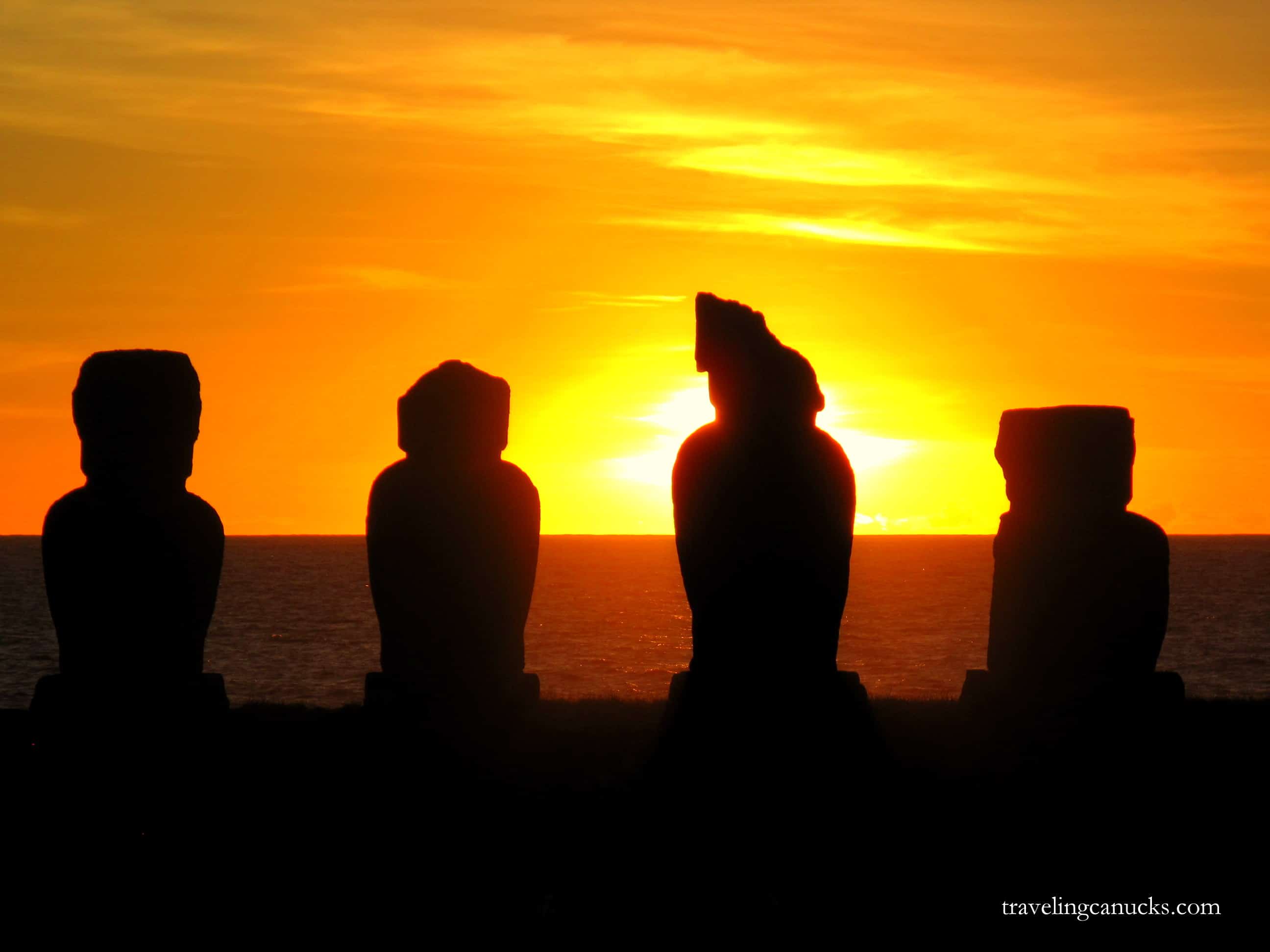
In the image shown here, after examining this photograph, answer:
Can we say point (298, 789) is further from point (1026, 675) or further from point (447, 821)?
point (1026, 675)

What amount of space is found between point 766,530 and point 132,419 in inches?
197

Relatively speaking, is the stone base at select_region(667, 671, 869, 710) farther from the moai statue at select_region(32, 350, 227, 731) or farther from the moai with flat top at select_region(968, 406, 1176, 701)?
the moai statue at select_region(32, 350, 227, 731)

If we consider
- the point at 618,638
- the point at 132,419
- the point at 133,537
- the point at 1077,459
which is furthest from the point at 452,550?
the point at 618,638

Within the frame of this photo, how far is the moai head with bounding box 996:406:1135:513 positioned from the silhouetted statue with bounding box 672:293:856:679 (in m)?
2.72

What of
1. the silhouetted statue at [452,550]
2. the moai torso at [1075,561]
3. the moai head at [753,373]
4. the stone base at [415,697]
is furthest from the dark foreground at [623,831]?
the moai head at [753,373]

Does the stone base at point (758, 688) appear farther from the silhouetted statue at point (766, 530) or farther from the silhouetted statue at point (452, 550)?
the silhouetted statue at point (452, 550)

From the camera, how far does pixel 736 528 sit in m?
11.8

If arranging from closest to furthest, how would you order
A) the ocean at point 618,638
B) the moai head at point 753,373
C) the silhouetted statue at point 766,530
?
1. the silhouetted statue at point 766,530
2. the moai head at point 753,373
3. the ocean at point 618,638

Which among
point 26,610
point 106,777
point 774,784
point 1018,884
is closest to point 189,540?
point 106,777

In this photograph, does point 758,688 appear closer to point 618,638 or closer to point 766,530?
point 766,530

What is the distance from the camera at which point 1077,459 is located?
13.8m

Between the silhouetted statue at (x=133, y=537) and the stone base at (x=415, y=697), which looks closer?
the silhouetted statue at (x=133, y=537)

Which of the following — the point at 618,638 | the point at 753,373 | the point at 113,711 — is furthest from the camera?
the point at 618,638

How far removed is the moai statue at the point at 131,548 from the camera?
12812mm
